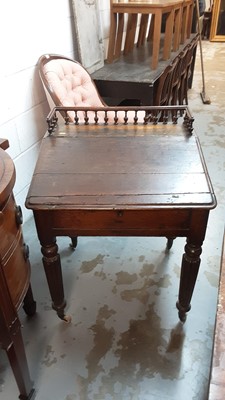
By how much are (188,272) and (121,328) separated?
0.43 metres

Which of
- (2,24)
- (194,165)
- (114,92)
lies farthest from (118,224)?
(114,92)

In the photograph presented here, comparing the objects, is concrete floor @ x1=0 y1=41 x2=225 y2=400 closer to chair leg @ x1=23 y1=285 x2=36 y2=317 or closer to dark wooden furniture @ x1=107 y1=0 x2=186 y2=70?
chair leg @ x1=23 y1=285 x2=36 y2=317

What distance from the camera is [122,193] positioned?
3.37ft

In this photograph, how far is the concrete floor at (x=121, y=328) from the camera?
3.98 ft

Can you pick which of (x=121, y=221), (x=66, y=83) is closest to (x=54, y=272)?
(x=121, y=221)

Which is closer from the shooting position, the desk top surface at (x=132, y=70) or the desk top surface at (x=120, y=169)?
the desk top surface at (x=120, y=169)

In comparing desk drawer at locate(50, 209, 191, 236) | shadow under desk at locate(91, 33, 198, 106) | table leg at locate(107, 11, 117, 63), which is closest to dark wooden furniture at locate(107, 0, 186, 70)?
table leg at locate(107, 11, 117, 63)

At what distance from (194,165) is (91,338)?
829 mm

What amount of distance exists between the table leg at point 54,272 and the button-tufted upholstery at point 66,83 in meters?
0.87

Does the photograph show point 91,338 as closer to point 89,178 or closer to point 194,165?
point 89,178

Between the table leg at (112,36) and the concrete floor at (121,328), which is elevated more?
the table leg at (112,36)

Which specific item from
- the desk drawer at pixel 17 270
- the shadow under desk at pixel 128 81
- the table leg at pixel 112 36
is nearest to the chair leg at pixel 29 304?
the desk drawer at pixel 17 270

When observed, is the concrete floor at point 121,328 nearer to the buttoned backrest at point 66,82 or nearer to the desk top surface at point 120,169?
the desk top surface at point 120,169

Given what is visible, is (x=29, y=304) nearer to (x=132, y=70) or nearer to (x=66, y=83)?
(x=66, y=83)
